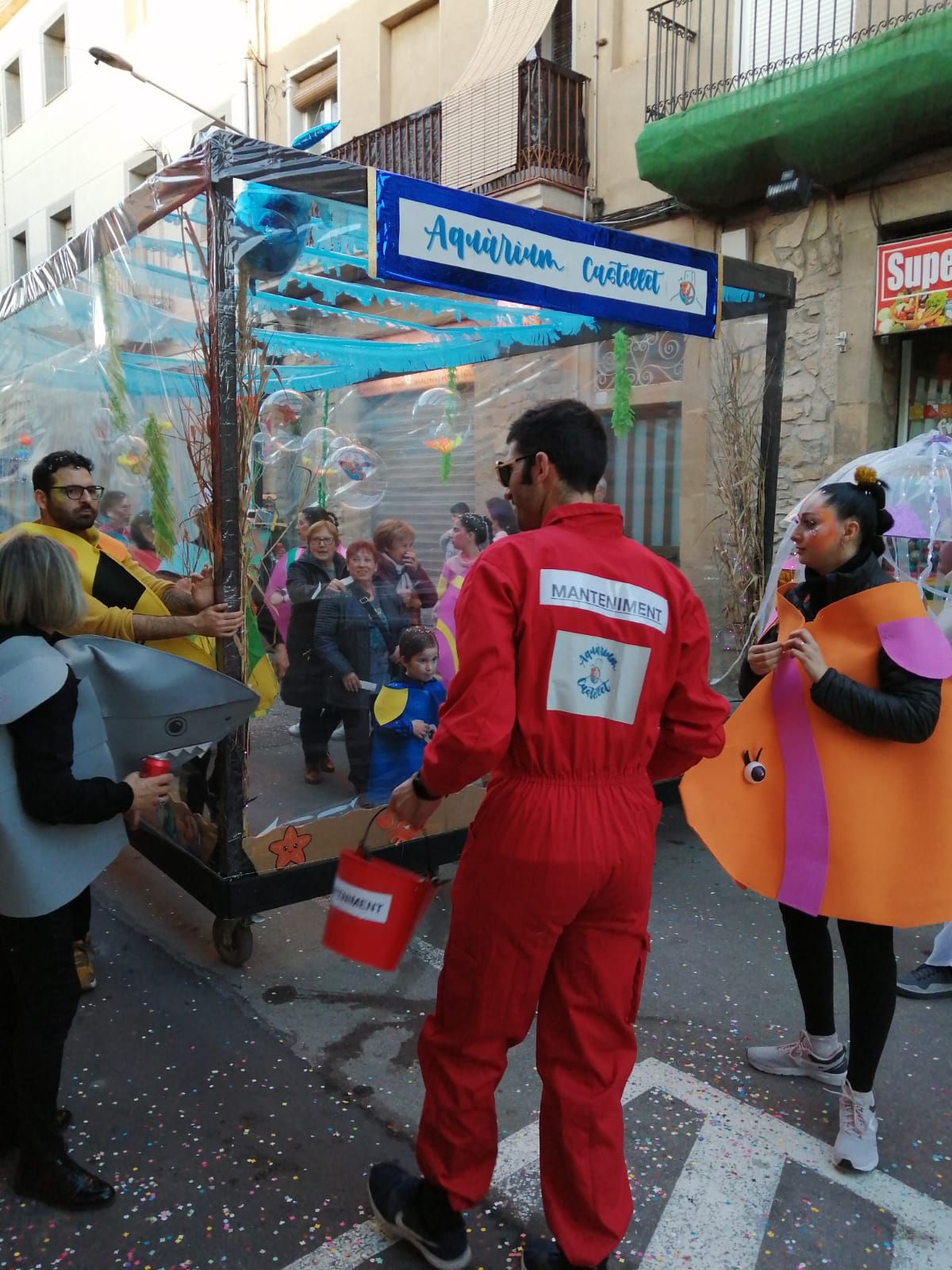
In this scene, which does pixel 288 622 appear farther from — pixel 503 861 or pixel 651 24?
pixel 651 24

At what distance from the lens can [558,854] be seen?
1.90 meters

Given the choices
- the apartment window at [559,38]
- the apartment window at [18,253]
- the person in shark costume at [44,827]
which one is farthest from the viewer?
the apartment window at [18,253]

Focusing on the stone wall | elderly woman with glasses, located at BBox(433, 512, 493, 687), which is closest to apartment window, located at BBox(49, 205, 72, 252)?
the stone wall

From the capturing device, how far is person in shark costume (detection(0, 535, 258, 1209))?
216 cm

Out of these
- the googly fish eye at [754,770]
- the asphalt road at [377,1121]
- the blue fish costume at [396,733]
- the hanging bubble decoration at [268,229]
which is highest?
the hanging bubble decoration at [268,229]

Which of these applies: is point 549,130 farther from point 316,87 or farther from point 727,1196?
point 727,1196

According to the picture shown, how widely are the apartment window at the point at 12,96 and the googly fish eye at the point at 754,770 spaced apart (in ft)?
76.8

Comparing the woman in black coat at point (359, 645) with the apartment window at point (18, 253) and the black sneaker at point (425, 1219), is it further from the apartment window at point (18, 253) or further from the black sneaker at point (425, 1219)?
the apartment window at point (18, 253)

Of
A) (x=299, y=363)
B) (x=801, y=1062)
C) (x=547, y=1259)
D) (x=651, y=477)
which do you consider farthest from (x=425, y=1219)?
(x=651, y=477)

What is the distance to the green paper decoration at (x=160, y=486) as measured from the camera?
3.90 m

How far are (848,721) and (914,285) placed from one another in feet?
20.9

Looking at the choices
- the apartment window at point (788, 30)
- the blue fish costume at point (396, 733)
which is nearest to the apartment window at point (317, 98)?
the apartment window at point (788, 30)

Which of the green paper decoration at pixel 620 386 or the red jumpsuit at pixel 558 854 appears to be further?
the green paper decoration at pixel 620 386

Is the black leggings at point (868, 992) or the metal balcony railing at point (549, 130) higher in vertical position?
the metal balcony railing at point (549, 130)
